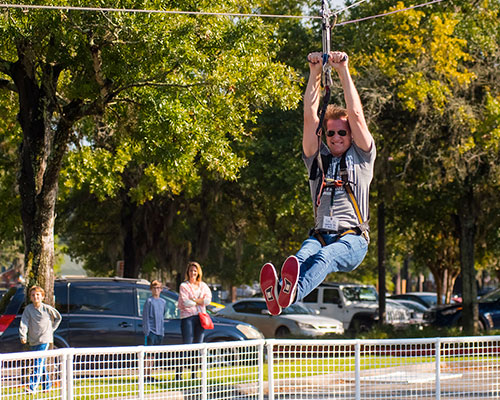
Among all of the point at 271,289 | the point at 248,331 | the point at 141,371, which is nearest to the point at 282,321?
the point at 248,331

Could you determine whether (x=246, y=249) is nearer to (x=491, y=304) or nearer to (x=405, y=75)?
(x=491, y=304)

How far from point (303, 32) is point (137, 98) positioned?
34.5 feet

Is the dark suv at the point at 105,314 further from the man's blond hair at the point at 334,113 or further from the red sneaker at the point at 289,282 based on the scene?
the red sneaker at the point at 289,282

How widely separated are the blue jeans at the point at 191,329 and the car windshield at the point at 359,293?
1641cm

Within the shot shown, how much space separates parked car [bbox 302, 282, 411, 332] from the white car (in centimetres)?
306

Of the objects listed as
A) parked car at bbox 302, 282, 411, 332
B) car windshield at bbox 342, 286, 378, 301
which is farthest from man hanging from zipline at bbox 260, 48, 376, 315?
car windshield at bbox 342, 286, 378, 301

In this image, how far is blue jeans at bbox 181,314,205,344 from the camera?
12.5 metres

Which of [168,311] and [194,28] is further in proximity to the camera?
[168,311]

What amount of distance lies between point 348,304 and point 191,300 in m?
16.5

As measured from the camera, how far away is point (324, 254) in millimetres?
6438

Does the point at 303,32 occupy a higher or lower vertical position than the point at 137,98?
higher

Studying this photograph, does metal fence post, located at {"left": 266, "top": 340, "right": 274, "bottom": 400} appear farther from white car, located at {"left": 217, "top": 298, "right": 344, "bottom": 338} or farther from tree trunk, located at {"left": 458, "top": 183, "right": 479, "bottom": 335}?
tree trunk, located at {"left": 458, "top": 183, "right": 479, "bottom": 335}

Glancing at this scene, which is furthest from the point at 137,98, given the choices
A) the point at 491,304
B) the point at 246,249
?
the point at 246,249

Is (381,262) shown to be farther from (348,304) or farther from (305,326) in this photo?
(348,304)
